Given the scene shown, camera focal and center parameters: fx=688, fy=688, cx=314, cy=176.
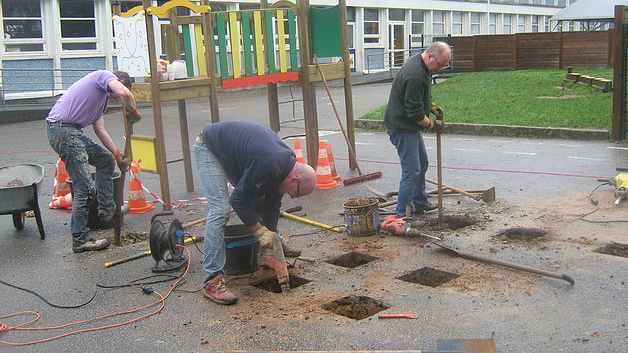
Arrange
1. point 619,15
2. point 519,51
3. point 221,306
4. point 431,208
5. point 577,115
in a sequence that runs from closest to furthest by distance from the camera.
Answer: point 221,306 → point 431,208 → point 619,15 → point 577,115 → point 519,51

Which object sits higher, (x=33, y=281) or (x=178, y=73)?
(x=178, y=73)

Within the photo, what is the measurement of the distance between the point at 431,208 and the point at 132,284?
11.8 feet

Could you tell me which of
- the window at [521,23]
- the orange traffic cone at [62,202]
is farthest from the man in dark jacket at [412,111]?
the window at [521,23]

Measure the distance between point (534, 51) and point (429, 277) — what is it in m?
24.8

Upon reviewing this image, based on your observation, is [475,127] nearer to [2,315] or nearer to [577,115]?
[577,115]

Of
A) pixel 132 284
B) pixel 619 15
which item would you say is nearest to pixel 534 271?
pixel 132 284

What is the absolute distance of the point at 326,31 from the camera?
1030 cm

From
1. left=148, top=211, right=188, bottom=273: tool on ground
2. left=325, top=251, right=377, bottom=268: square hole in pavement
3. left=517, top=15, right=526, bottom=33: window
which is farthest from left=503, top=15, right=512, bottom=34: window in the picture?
left=148, top=211, right=188, bottom=273: tool on ground

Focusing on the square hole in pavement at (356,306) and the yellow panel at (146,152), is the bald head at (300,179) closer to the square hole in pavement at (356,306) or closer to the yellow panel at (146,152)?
the square hole in pavement at (356,306)

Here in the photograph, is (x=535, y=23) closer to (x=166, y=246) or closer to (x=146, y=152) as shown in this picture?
(x=146, y=152)

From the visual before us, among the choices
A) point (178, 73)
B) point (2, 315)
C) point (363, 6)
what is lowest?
point (2, 315)

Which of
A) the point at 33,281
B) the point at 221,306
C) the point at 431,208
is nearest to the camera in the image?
the point at 221,306

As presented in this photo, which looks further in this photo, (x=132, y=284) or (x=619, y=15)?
(x=619, y=15)

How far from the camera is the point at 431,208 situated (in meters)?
7.94
